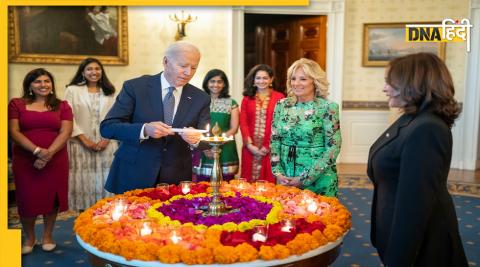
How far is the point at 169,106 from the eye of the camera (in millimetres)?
2893

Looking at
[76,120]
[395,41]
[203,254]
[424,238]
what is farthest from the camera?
[395,41]

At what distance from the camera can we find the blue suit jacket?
9.23 feet

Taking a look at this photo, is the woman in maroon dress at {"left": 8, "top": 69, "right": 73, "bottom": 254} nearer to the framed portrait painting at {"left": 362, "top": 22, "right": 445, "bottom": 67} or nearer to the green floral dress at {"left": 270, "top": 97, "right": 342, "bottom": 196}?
the green floral dress at {"left": 270, "top": 97, "right": 342, "bottom": 196}

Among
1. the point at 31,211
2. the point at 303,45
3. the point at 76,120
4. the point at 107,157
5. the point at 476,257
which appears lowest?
the point at 476,257

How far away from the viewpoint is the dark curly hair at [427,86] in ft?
6.32

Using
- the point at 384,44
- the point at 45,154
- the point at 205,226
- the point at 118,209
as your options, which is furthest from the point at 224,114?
the point at 384,44

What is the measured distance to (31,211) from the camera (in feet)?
13.7

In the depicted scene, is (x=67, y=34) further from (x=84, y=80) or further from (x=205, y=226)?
(x=205, y=226)

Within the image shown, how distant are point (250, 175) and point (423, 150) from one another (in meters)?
3.28

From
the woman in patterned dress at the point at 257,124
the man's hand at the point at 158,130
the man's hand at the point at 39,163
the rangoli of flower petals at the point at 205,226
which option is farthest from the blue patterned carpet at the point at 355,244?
the man's hand at the point at 158,130

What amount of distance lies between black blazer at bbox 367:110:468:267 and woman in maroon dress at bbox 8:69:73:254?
317 centimetres

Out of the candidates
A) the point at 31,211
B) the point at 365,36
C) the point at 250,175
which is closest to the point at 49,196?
the point at 31,211

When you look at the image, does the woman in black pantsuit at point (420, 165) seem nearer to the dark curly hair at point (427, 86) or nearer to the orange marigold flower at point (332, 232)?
the dark curly hair at point (427, 86)

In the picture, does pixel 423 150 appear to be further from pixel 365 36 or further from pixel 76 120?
pixel 365 36
